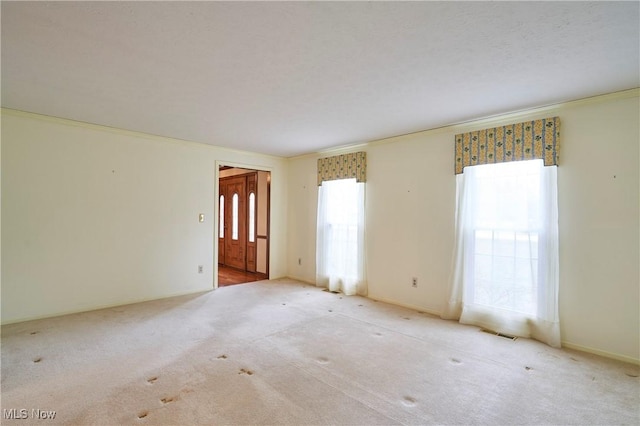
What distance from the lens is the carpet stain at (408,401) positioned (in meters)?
2.14

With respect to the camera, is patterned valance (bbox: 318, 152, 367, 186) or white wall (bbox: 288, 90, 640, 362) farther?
patterned valance (bbox: 318, 152, 367, 186)

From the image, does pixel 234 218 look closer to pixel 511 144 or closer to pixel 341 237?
pixel 341 237

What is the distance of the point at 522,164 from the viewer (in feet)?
11.2

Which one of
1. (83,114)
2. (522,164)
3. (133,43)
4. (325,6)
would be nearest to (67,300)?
(83,114)

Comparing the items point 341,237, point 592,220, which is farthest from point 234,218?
point 592,220

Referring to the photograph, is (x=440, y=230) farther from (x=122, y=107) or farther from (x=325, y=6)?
(x=122, y=107)

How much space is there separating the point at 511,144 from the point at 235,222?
19.3ft

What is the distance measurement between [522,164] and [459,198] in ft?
2.48

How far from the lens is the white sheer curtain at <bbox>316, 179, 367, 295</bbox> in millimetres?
4973

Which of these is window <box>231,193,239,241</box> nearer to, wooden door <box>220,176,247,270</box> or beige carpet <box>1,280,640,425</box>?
wooden door <box>220,176,247,270</box>

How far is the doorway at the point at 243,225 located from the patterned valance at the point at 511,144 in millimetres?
3682

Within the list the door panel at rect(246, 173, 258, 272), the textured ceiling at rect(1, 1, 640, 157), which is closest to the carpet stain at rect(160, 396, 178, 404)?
the textured ceiling at rect(1, 1, 640, 157)

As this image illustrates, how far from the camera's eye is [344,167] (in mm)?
5191

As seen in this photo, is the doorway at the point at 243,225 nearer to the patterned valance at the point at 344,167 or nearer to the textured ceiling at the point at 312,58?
the patterned valance at the point at 344,167
